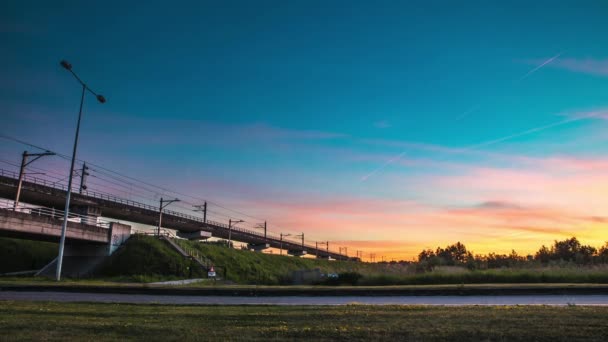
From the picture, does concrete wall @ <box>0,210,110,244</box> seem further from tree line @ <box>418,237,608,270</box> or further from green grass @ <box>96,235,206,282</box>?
tree line @ <box>418,237,608,270</box>

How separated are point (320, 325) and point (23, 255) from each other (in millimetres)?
57195

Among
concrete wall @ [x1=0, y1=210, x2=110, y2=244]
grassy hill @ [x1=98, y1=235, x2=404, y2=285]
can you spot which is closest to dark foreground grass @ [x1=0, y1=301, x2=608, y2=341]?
grassy hill @ [x1=98, y1=235, x2=404, y2=285]

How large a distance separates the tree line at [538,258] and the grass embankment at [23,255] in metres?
46.1

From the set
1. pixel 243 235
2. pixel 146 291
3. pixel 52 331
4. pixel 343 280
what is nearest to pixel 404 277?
pixel 343 280

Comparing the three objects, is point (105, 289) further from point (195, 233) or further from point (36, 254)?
point (195, 233)

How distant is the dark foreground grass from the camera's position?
880 centimetres

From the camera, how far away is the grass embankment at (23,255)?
170ft

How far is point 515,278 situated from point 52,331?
2689cm

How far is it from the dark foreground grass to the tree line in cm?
2823

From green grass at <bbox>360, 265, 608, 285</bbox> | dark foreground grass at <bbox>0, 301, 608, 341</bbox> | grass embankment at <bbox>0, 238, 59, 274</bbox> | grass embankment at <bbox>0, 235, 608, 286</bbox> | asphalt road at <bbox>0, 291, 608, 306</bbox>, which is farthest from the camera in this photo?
grass embankment at <bbox>0, 238, 59, 274</bbox>

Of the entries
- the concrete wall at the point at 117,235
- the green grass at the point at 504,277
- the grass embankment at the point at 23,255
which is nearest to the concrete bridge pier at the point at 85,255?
the concrete wall at the point at 117,235

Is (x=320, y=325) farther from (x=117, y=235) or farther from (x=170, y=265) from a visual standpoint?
(x=117, y=235)

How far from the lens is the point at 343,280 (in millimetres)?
32656

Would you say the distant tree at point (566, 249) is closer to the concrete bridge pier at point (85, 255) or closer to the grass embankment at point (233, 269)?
the grass embankment at point (233, 269)
